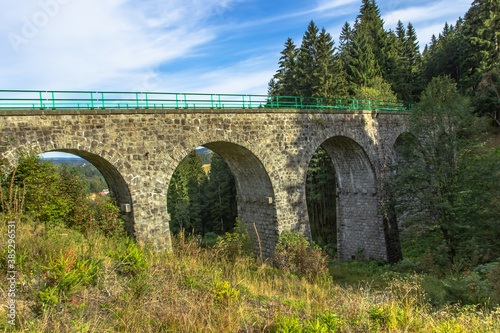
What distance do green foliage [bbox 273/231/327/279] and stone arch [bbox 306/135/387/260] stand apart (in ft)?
21.7

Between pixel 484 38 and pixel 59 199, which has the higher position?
pixel 484 38

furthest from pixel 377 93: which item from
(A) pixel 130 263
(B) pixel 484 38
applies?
(A) pixel 130 263

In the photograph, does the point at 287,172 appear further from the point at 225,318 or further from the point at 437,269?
the point at 225,318

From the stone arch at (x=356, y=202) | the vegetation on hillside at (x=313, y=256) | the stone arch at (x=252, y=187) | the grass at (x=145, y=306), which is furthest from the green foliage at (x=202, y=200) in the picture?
the grass at (x=145, y=306)

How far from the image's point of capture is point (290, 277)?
11.0 metres

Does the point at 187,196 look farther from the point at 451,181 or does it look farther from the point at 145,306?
the point at 145,306

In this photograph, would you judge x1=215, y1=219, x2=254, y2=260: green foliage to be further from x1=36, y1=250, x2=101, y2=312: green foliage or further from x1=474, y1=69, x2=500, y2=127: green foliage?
x1=474, y1=69, x2=500, y2=127: green foliage

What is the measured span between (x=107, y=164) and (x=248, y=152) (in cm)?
578

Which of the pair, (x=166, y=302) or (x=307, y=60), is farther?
(x=307, y=60)

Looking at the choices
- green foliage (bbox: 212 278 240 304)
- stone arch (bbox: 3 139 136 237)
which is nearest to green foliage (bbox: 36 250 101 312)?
green foliage (bbox: 212 278 240 304)

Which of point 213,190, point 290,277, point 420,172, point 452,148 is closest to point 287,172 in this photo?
point 290,277

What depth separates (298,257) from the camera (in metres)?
12.4

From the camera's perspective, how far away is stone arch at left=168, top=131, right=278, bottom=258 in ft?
45.4

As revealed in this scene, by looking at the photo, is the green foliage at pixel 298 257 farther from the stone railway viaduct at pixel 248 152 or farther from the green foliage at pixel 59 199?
the green foliage at pixel 59 199
